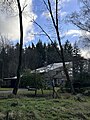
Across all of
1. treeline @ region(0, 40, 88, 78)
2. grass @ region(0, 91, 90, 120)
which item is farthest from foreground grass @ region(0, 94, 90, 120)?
treeline @ region(0, 40, 88, 78)

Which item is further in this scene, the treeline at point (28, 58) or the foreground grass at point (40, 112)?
the treeline at point (28, 58)

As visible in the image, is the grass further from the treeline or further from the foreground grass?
the treeline

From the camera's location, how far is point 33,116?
484 inches

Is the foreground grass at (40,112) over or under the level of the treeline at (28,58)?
under

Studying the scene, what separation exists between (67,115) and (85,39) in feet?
129

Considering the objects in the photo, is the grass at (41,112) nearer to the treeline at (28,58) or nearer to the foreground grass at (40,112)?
the foreground grass at (40,112)

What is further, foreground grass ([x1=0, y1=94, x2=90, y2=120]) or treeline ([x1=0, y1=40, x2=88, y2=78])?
treeline ([x1=0, y1=40, x2=88, y2=78])

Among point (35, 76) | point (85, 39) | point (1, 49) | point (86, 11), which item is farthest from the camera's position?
point (1, 49)

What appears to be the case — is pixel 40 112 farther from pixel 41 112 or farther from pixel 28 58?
pixel 28 58

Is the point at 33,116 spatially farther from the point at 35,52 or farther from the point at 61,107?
the point at 35,52

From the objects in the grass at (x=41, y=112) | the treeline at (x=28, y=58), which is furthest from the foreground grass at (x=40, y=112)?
the treeline at (x=28, y=58)

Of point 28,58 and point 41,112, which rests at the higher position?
point 28,58

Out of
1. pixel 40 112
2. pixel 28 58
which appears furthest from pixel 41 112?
pixel 28 58

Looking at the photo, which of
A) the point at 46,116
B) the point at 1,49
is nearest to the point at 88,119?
the point at 46,116
